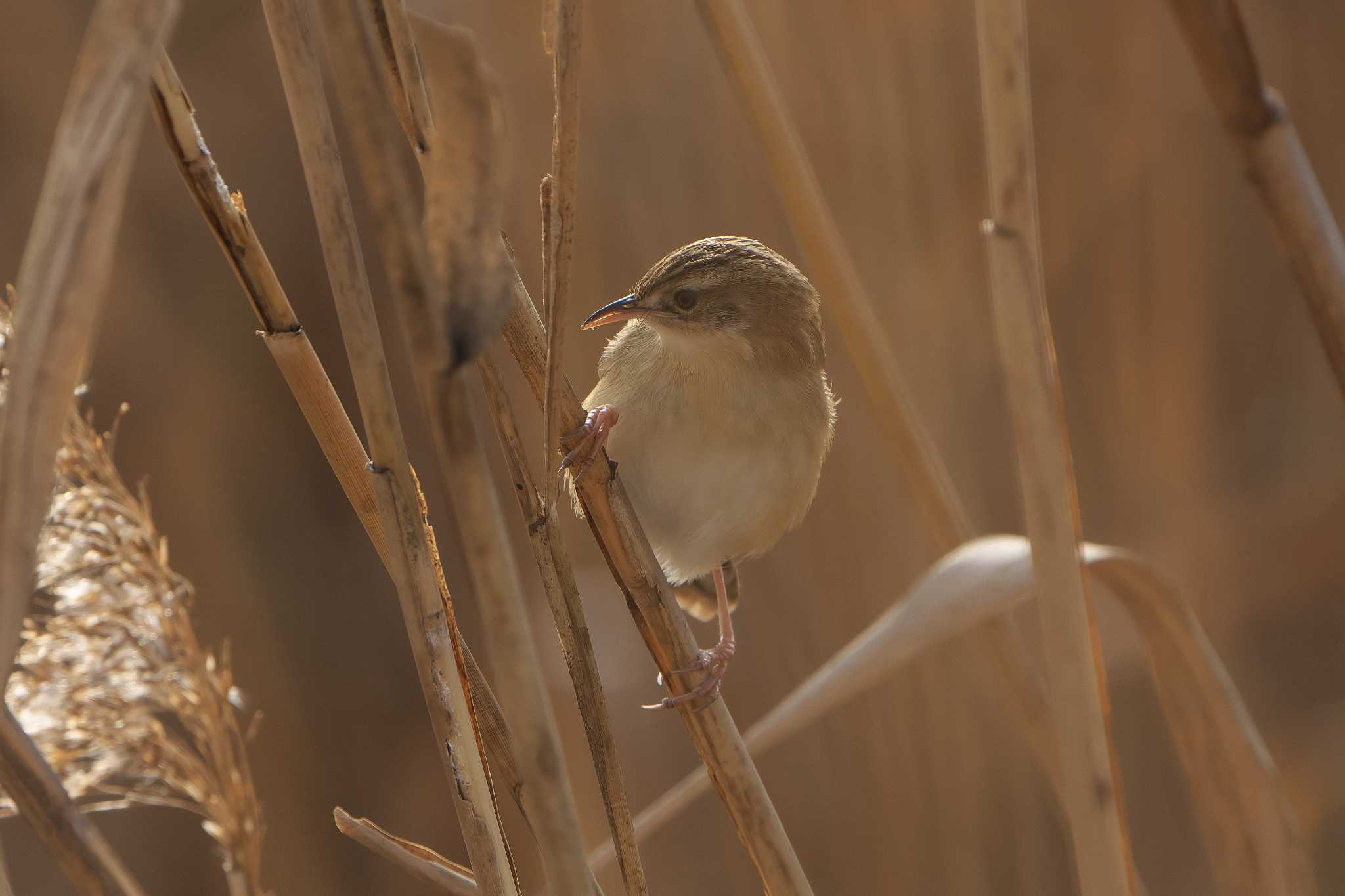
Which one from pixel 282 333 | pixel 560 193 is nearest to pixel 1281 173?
pixel 560 193

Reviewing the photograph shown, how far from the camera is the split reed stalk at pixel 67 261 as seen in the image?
608 millimetres

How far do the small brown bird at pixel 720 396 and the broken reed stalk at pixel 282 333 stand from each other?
741 mm

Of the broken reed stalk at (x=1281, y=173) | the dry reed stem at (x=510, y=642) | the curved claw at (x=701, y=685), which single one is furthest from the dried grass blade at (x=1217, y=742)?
the dry reed stem at (x=510, y=642)

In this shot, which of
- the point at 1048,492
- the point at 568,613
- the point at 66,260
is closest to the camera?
the point at 66,260

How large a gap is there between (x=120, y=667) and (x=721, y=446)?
Result: 97cm

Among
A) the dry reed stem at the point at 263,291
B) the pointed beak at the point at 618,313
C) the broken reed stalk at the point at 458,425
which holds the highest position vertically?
the pointed beak at the point at 618,313

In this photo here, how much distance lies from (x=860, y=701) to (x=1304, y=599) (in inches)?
63.0

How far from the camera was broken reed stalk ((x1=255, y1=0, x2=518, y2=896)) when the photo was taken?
80cm

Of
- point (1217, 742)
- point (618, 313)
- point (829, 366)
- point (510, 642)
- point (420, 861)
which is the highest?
point (829, 366)

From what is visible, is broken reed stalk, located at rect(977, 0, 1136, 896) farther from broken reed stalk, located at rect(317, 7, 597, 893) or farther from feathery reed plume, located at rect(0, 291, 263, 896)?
feathery reed plume, located at rect(0, 291, 263, 896)

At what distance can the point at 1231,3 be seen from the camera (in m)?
1.15

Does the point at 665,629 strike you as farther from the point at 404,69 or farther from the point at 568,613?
the point at 404,69

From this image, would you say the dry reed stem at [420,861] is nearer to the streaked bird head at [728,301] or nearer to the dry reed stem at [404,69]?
the dry reed stem at [404,69]

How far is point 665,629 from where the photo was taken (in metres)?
1.25
